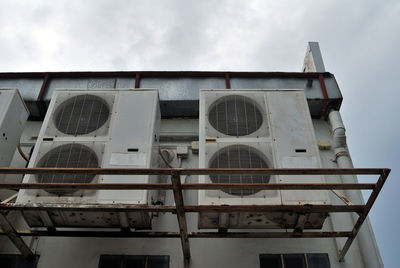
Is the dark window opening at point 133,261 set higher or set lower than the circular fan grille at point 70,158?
lower

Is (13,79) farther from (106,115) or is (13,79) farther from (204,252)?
(204,252)

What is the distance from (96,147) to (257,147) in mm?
2211

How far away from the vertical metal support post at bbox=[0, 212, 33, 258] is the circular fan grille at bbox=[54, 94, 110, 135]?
54.9 inches

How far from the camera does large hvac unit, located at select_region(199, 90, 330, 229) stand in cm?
453

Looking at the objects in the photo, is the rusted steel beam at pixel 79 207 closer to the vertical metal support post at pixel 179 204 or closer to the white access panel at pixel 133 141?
the white access panel at pixel 133 141

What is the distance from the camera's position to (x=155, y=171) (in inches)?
153

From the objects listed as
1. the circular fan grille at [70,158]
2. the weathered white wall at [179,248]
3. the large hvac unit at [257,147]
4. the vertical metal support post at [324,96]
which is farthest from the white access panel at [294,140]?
the circular fan grille at [70,158]

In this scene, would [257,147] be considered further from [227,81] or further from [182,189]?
[227,81]

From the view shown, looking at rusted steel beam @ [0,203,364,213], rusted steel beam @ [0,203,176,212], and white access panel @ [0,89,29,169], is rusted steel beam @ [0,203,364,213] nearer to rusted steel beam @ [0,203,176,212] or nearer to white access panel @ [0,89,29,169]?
rusted steel beam @ [0,203,176,212]

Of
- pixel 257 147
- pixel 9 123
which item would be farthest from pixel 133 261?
pixel 9 123

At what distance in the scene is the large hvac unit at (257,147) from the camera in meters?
4.53

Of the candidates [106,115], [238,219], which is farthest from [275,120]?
[106,115]

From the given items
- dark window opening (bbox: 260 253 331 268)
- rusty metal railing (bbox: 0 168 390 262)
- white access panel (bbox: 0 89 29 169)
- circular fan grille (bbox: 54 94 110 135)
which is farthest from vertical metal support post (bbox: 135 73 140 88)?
dark window opening (bbox: 260 253 331 268)

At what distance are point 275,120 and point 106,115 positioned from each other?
250 centimetres
